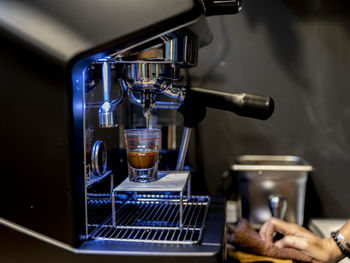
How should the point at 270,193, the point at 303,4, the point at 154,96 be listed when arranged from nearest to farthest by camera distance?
the point at 154,96 < the point at 270,193 < the point at 303,4

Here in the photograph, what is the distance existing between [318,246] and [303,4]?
2.40ft

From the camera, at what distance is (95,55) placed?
48 cm

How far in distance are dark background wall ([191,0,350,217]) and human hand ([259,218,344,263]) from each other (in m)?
0.41

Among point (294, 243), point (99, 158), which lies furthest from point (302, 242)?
point (99, 158)

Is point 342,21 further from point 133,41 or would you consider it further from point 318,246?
point 133,41

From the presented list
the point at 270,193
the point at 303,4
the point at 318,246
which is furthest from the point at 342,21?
the point at 318,246

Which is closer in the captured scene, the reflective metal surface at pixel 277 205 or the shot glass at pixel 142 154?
the shot glass at pixel 142 154

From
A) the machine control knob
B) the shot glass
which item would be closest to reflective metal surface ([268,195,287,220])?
the shot glass

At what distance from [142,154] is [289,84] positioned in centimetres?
67

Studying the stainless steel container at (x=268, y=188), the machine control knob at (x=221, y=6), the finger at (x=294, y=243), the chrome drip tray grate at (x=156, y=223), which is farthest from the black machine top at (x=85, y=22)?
the stainless steel container at (x=268, y=188)

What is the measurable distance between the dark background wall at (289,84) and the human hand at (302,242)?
1.34ft

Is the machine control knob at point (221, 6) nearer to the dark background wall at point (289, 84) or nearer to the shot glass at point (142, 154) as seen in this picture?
the shot glass at point (142, 154)

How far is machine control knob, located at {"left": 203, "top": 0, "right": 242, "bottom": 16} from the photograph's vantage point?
0.57 metres

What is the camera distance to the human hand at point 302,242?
0.69 metres
